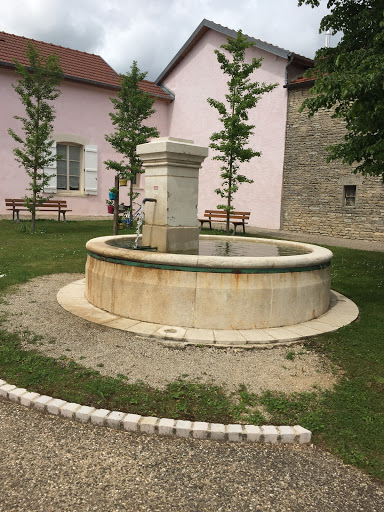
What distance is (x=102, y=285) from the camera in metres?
6.17

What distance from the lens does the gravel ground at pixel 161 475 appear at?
2.62 metres

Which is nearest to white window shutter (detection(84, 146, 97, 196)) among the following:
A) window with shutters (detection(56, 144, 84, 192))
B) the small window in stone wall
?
window with shutters (detection(56, 144, 84, 192))

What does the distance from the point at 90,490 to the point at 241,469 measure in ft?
3.39

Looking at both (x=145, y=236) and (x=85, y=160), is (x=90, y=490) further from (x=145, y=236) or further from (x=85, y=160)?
(x=85, y=160)

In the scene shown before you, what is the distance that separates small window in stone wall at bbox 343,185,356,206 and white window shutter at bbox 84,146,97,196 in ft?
39.2

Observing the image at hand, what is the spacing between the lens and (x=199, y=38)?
2219 centimetres

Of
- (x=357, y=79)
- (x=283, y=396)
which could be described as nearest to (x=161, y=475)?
(x=283, y=396)

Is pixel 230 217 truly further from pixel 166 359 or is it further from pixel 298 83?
pixel 166 359

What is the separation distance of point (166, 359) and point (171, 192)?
3.01 meters

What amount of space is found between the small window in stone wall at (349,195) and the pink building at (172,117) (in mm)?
3036

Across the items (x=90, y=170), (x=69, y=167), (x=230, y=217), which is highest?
(x=69, y=167)

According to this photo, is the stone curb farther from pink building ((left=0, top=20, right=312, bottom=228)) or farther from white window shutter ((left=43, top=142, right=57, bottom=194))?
white window shutter ((left=43, top=142, right=57, bottom=194))

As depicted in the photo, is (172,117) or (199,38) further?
(172,117)

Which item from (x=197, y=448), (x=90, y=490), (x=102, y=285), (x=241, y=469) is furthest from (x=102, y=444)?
(x=102, y=285)
